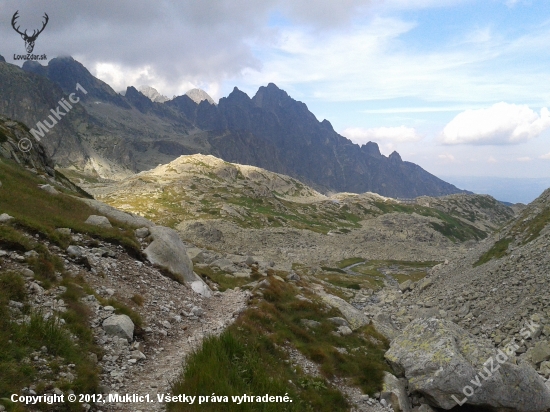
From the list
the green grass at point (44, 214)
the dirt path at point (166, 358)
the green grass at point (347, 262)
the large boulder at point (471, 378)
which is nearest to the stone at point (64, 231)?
the green grass at point (44, 214)

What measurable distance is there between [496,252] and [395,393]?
53.6m

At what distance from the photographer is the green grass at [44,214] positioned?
17.8 meters

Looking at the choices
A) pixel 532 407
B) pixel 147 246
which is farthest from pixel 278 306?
pixel 532 407

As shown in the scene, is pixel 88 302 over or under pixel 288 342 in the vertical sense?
over

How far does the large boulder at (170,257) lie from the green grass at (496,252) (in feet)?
173

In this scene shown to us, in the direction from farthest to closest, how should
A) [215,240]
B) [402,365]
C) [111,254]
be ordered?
1. [215,240]
2. [111,254]
3. [402,365]

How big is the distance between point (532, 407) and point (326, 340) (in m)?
10.2

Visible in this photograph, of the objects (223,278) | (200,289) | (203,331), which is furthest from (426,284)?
(203,331)

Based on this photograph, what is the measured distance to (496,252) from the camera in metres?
57.3

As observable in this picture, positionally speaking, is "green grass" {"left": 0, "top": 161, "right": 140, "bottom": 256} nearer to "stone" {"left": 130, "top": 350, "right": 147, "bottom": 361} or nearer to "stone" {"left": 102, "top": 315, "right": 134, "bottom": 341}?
"stone" {"left": 102, "top": 315, "right": 134, "bottom": 341}

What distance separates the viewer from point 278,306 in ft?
74.9

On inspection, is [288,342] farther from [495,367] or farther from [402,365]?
[495,367]

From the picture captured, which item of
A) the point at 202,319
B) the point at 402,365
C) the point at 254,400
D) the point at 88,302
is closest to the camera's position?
the point at 254,400

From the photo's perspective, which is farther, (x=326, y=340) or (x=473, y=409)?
(x=326, y=340)
